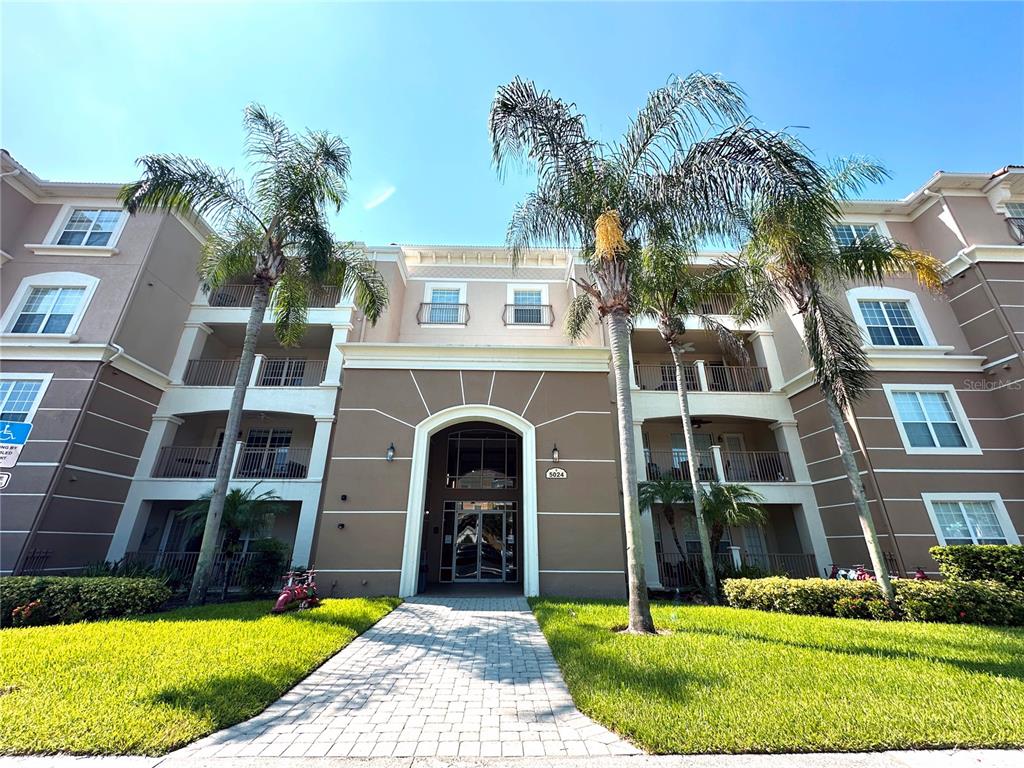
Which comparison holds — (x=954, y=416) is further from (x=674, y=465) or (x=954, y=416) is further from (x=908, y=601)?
(x=674, y=465)

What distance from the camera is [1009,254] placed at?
1359cm

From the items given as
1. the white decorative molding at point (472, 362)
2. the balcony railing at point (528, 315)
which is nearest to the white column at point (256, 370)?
the white decorative molding at point (472, 362)

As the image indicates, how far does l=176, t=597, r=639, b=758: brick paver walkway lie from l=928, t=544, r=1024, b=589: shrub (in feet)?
32.0

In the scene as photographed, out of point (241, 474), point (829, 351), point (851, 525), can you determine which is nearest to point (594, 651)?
point (829, 351)

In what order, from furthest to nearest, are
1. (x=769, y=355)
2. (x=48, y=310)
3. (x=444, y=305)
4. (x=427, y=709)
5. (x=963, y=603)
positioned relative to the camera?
(x=444, y=305) → (x=769, y=355) → (x=48, y=310) → (x=963, y=603) → (x=427, y=709)

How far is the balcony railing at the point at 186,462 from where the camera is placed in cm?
1410

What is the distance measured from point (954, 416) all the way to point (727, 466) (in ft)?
21.5

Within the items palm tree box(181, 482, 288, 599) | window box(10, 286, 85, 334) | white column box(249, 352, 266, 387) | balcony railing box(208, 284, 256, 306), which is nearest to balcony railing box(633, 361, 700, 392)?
palm tree box(181, 482, 288, 599)

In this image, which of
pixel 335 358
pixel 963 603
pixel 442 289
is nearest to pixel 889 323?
pixel 963 603

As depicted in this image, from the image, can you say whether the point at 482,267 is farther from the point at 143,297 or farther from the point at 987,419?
the point at 987,419

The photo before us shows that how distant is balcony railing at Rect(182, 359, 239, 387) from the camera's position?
51.0ft

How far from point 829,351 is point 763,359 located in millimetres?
7141

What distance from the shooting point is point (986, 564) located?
9.21 metres

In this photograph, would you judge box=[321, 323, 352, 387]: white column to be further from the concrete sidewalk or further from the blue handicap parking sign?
the concrete sidewalk
